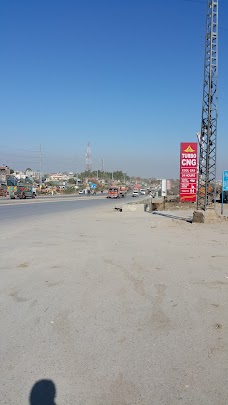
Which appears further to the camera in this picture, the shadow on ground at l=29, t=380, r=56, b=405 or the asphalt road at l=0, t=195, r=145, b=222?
the asphalt road at l=0, t=195, r=145, b=222

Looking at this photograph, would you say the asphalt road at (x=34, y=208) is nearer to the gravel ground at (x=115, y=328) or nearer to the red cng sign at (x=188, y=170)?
the red cng sign at (x=188, y=170)

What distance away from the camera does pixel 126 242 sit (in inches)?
503

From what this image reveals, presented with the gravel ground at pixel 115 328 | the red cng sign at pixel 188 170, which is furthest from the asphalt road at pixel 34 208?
the gravel ground at pixel 115 328

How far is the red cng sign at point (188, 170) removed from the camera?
81.0ft

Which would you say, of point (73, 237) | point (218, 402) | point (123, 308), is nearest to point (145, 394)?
point (218, 402)

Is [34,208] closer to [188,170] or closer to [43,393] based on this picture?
[188,170]

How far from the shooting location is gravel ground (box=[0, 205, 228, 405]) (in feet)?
11.1

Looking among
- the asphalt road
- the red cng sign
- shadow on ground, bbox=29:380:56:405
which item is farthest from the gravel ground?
the red cng sign

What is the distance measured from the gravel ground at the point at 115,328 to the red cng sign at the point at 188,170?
15.3 m

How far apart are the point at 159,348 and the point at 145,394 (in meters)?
0.94

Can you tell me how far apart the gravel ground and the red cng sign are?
50.1 feet

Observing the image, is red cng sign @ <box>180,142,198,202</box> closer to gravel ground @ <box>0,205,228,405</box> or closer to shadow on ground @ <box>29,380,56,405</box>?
gravel ground @ <box>0,205,228,405</box>

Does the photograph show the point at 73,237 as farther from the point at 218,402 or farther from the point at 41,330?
the point at 218,402

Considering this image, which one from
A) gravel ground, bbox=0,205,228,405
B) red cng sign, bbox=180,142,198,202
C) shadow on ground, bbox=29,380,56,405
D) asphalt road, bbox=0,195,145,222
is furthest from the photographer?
asphalt road, bbox=0,195,145,222
